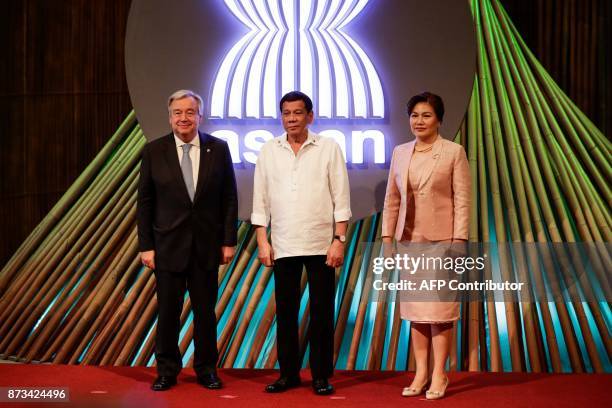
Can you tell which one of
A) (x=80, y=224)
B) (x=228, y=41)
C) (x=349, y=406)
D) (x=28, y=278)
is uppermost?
(x=228, y=41)

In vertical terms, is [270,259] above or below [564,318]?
above

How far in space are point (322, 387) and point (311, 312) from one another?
0.97 feet

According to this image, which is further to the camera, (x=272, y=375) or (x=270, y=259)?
(x=272, y=375)

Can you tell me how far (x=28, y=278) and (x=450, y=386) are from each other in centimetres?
259

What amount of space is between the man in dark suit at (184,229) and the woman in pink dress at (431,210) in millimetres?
729

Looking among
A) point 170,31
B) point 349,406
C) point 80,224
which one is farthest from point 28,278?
point 349,406

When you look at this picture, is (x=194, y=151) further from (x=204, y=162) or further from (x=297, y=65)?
(x=297, y=65)

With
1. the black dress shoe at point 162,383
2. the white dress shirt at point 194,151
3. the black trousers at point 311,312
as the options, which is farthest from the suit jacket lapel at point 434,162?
the black dress shoe at point 162,383

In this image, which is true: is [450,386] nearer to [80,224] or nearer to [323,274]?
[323,274]

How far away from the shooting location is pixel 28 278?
4598 mm

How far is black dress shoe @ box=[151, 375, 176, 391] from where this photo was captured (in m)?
3.16

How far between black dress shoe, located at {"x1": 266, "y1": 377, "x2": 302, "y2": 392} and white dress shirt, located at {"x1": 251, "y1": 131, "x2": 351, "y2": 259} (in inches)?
19.4

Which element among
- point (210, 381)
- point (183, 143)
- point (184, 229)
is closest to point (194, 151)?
point (183, 143)

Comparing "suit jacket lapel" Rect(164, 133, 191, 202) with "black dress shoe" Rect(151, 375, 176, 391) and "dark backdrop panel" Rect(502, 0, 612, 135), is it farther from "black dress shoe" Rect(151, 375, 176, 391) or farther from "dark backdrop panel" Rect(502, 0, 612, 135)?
"dark backdrop panel" Rect(502, 0, 612, 135)
